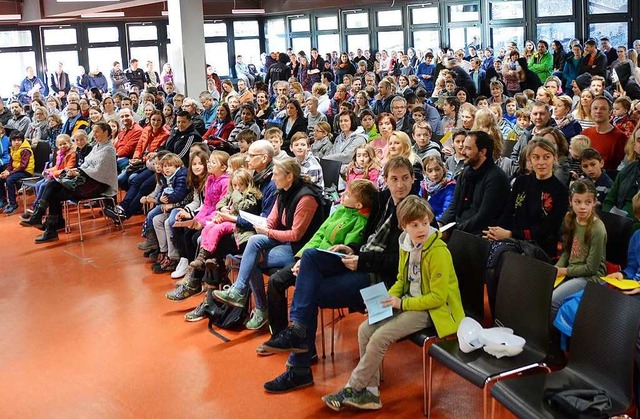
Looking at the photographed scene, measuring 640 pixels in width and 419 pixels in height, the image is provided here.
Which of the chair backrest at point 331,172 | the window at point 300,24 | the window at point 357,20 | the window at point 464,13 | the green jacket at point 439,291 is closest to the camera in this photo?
the green jacket at point 439,291

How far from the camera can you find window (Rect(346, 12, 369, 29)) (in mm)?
19844

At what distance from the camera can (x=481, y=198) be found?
4738 millimetres

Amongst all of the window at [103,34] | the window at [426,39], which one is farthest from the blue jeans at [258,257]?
the window at [103,34]

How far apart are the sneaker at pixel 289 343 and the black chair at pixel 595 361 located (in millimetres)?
1233

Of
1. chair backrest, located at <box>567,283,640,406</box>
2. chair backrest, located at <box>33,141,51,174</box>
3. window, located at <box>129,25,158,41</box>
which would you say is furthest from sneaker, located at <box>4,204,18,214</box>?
window, located at <box>129,25,158,41</box>

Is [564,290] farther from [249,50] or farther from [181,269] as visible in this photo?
[249,50]

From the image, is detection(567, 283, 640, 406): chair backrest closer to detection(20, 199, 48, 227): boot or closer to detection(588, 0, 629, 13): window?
detection(20, 199, 48, 227): boot

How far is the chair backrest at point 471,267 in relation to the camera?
382 centimetres

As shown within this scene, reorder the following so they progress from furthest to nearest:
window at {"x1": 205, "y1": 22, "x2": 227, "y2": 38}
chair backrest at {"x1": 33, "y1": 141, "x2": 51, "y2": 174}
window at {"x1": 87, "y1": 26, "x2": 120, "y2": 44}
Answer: window at {"x1": 205, "y1": 22, "x2": 227, "y2": 38} < window at {"x1": 87, "y1": 26, "x2": 120, "y2": 44} < chair backrest at {"x1": 33, "y1": 141, "x2": 51, "y2": 174}

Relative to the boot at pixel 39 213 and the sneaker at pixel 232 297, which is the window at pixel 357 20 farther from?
the sneaker at pixel 232 297

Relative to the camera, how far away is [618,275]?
3.69 metres

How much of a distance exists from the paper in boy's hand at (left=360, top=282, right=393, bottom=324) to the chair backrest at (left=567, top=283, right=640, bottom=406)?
0.94 m

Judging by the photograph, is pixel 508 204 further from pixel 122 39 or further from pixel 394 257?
pixel 122 39

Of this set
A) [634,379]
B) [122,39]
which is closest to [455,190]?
[634,379]
